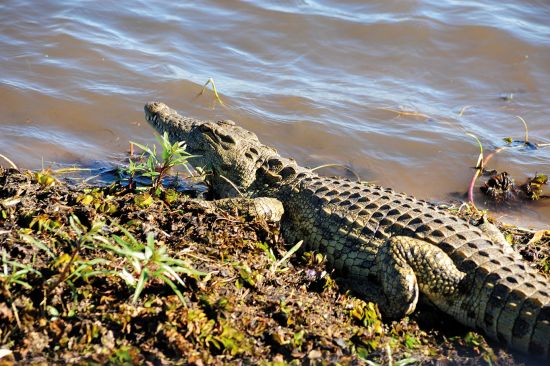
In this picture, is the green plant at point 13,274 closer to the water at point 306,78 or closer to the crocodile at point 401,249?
the crocodile at point 401,249

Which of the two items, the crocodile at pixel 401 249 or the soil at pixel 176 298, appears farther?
the crocodile at pixel 401 249

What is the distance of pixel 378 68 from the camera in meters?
9.77

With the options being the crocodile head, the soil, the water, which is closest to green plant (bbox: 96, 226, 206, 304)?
the soil

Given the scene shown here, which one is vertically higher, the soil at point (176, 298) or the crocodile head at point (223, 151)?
the crocodile head at point (223, 151)

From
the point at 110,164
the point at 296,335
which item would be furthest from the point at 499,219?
the point at 110,164

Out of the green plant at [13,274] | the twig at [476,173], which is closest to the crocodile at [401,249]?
the twig at [476,173]

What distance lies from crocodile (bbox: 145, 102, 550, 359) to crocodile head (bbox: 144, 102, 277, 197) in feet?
0.04

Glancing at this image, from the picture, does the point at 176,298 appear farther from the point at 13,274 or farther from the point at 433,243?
the point at 433,243

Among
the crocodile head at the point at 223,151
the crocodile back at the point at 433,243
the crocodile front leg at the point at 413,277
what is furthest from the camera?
the crocodile head at the point at 223,151

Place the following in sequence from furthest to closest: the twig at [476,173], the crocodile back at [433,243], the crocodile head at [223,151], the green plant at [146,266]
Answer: the twig at [476,173] < the crocodile head at [223,151] < the crocodile back at [433,243] < the green plant at [146,266]

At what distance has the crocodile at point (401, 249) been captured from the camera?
167 inches

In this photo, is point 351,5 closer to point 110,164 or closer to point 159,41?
point 159,41

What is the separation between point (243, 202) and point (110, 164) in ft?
6.71

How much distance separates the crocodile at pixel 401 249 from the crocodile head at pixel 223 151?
13 millimetres
